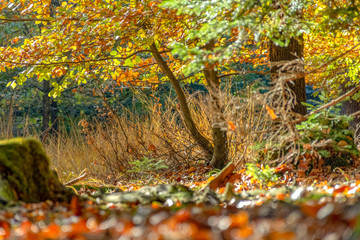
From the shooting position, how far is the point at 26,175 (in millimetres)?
3271

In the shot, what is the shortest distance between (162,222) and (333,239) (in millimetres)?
769

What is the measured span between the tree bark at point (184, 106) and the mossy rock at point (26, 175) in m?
3.93

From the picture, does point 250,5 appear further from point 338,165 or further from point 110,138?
point 110,138

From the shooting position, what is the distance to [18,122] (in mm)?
13375

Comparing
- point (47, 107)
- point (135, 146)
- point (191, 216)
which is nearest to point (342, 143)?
point (191, 216)

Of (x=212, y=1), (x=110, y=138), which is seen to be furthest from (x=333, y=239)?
(x=110, y=138)

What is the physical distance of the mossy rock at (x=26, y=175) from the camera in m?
3.18

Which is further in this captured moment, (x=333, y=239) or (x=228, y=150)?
(x=228, y=150)

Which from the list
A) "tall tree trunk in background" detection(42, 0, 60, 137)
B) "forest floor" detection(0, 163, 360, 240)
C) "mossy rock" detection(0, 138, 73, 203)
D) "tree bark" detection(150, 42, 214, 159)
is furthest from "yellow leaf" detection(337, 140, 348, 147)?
"tall tree trunk in background" detection(42, 0, 60, 137)

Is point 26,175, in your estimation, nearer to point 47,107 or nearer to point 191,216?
point 191,216

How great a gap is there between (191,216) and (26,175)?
Answer: 5.33 ft

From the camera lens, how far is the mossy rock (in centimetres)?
318

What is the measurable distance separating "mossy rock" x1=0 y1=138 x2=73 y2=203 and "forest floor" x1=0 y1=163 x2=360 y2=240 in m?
0.14

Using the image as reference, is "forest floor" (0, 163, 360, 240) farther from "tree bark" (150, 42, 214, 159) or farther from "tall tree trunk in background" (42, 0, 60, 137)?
"tall tree trunk in background" (42, 0, 60, 137)
